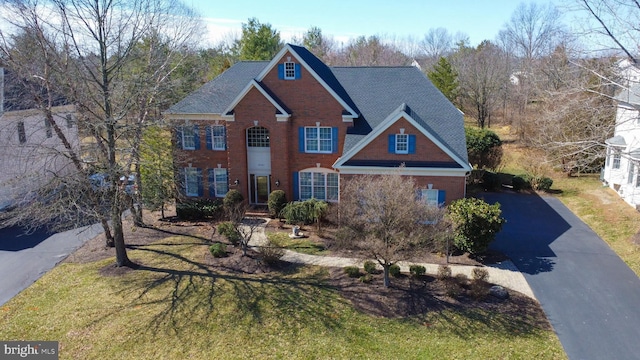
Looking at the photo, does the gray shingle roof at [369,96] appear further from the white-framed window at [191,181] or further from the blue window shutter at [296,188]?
the blue window shutter at [296,188]

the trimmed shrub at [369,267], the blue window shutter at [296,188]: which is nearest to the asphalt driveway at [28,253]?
the blue window shutter at [296,188]

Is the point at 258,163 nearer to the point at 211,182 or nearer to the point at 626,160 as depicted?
the point at 211,182

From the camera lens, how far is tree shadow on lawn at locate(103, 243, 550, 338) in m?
15.0

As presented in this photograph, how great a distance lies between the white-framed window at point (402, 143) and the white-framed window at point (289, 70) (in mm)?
7198

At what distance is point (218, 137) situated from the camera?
27.0 metres

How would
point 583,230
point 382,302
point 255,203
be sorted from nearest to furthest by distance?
point 382,302
point 583,230
point 255,203

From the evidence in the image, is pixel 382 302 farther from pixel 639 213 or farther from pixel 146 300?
pixel 639 213

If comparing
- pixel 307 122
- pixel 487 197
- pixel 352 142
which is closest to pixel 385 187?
pixel 352 142

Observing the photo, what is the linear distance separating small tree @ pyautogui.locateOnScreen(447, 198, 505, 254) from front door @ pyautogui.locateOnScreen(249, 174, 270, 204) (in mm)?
11967

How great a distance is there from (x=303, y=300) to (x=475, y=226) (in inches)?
335

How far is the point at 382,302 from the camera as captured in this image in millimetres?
16266

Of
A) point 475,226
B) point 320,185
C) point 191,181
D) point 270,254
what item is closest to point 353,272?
point 270,254

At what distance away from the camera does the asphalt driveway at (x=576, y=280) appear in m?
13.8

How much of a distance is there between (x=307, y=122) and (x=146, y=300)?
1332 cm
